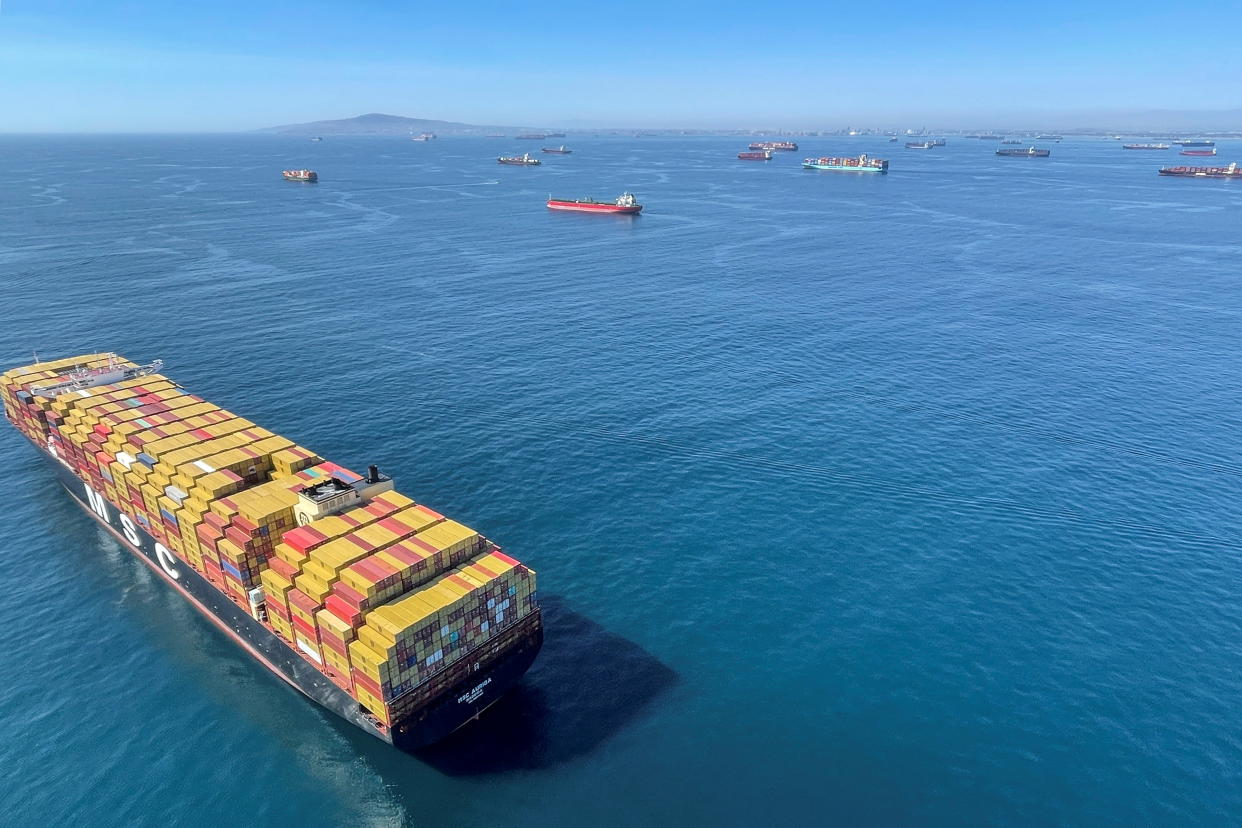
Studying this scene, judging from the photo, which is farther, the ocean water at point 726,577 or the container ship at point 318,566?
the container ship at point 318,566

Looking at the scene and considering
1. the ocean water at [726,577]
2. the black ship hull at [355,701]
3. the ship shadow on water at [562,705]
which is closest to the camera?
the ocean water at [726,577]

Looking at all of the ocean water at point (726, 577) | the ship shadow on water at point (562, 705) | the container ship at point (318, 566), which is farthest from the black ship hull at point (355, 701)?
the ocean water at point (726, 577)

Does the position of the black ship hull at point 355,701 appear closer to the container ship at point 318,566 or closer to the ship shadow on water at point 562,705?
the container ship at point 318,566

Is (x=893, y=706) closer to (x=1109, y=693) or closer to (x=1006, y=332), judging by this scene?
(x=1109, y=693)

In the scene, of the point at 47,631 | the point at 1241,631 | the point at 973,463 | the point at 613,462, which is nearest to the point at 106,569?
the point at 47,631

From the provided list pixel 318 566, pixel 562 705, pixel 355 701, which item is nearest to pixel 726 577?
pixel 562 705

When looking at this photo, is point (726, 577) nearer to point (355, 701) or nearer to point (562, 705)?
point (562, 705)

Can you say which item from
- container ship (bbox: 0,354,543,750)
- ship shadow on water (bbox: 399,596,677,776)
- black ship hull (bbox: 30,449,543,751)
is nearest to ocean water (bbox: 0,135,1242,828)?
ship shadow on water (bbox: 399,596,677,776)
